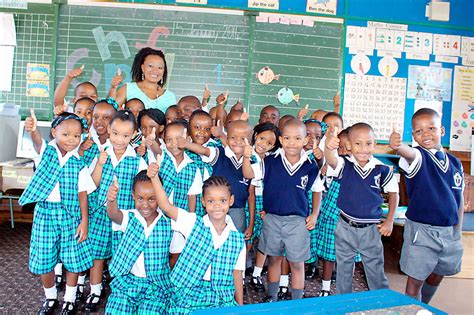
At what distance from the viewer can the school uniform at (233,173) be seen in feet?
→ 7.79

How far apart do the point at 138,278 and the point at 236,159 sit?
810 mm

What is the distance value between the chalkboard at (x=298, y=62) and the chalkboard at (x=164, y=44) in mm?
147

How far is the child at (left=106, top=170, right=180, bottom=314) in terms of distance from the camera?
1.87 meters

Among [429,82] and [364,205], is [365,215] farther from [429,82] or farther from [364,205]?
[429,82]

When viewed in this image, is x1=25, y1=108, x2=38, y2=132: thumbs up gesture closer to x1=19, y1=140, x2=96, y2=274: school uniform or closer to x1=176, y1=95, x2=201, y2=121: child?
x1=19, y1=140, x2=96, y2=274: school uniform

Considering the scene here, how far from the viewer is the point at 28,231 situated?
3.83 metres

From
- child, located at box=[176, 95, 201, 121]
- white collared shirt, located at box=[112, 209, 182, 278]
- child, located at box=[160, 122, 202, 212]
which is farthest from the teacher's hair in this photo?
white collared shirt, located at box=[112, 209, 182, 278]

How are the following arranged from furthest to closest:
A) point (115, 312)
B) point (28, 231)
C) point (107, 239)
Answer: point (28, 231) → point (107, 239) → point (115, 312)

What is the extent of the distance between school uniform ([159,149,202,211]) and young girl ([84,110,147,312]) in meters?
0.13

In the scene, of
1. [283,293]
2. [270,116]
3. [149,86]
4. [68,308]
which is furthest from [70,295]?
[270,116]

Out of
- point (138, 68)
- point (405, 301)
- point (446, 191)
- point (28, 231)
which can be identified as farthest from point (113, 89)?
point (405, 301)

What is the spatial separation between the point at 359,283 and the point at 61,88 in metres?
2.28

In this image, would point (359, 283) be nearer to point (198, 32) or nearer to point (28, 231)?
point (198, 32)

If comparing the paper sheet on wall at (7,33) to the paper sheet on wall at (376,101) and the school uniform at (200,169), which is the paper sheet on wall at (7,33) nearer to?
the school uniform at (200,169)
